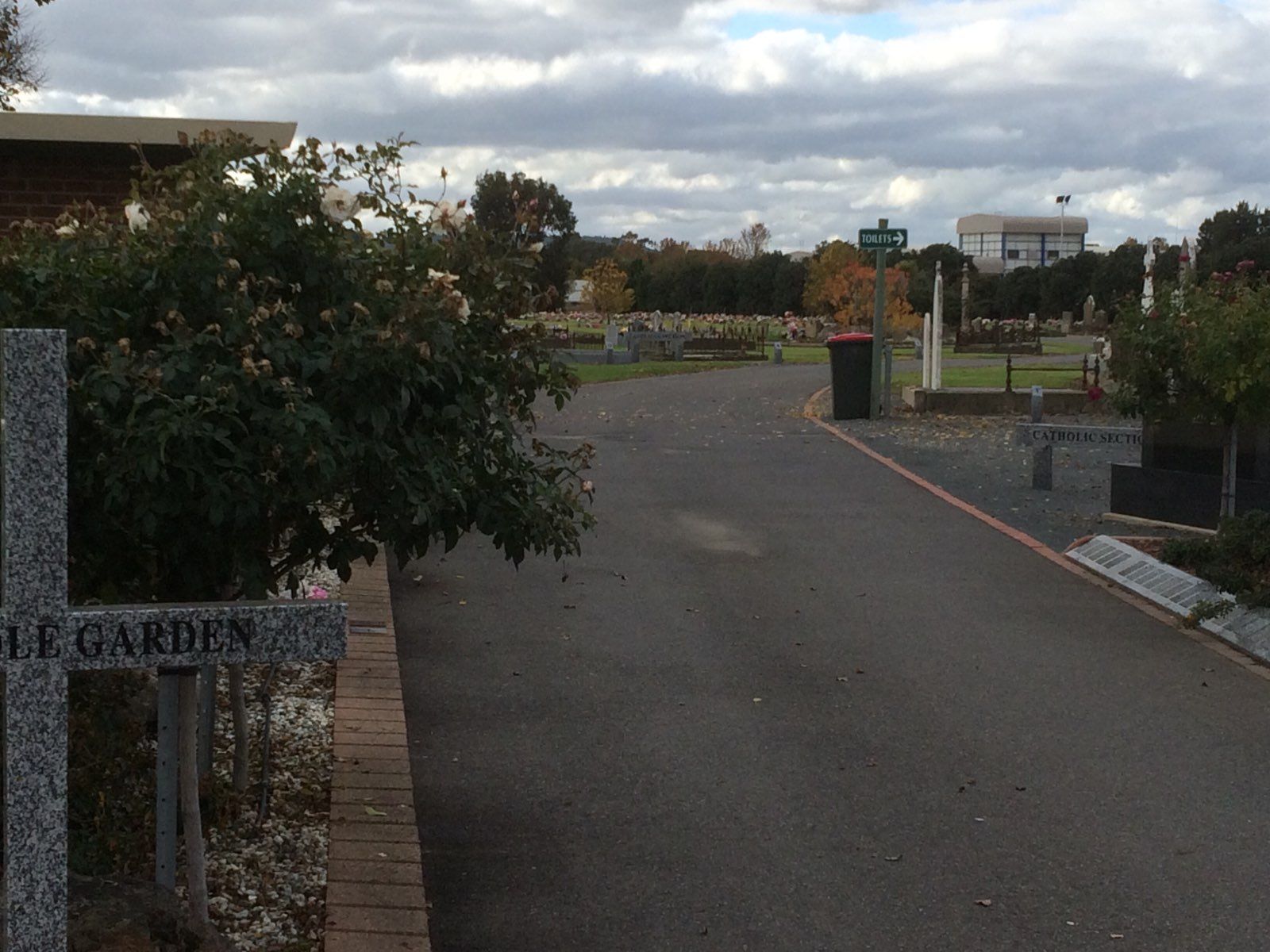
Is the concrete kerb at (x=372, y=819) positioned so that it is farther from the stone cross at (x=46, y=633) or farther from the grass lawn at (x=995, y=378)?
the grass lawn at (x=995, y=378)

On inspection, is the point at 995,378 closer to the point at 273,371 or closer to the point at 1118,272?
the point at 273,371

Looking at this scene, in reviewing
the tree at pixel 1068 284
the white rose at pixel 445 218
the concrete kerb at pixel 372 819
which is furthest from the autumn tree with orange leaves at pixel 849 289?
the white rose at pixel 445 218

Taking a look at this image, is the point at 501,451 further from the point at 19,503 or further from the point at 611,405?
the point at 611,405

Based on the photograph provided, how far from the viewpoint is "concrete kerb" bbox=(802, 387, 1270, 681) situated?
28.1ft

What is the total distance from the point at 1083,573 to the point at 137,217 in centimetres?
843

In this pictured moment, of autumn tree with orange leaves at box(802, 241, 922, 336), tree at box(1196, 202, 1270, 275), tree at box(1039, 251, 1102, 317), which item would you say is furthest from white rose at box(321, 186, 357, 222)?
tree at box(1039, 251, 1102, 317)

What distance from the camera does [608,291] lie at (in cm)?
7462

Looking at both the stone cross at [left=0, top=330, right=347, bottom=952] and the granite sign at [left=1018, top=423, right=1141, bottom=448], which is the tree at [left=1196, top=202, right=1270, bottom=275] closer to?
the granite sign at [left=1018, top=423, right=1141, bottom=448]

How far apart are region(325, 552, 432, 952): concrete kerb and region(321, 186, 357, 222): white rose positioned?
1.95 metres

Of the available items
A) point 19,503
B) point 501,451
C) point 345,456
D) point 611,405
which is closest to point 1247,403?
point 501,451

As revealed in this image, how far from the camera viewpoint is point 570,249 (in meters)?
93.3

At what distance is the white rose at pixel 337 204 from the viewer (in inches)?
163

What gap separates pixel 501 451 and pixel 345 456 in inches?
29.9

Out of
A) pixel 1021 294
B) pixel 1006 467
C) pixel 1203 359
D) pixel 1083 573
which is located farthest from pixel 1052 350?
pixel 1083 573
